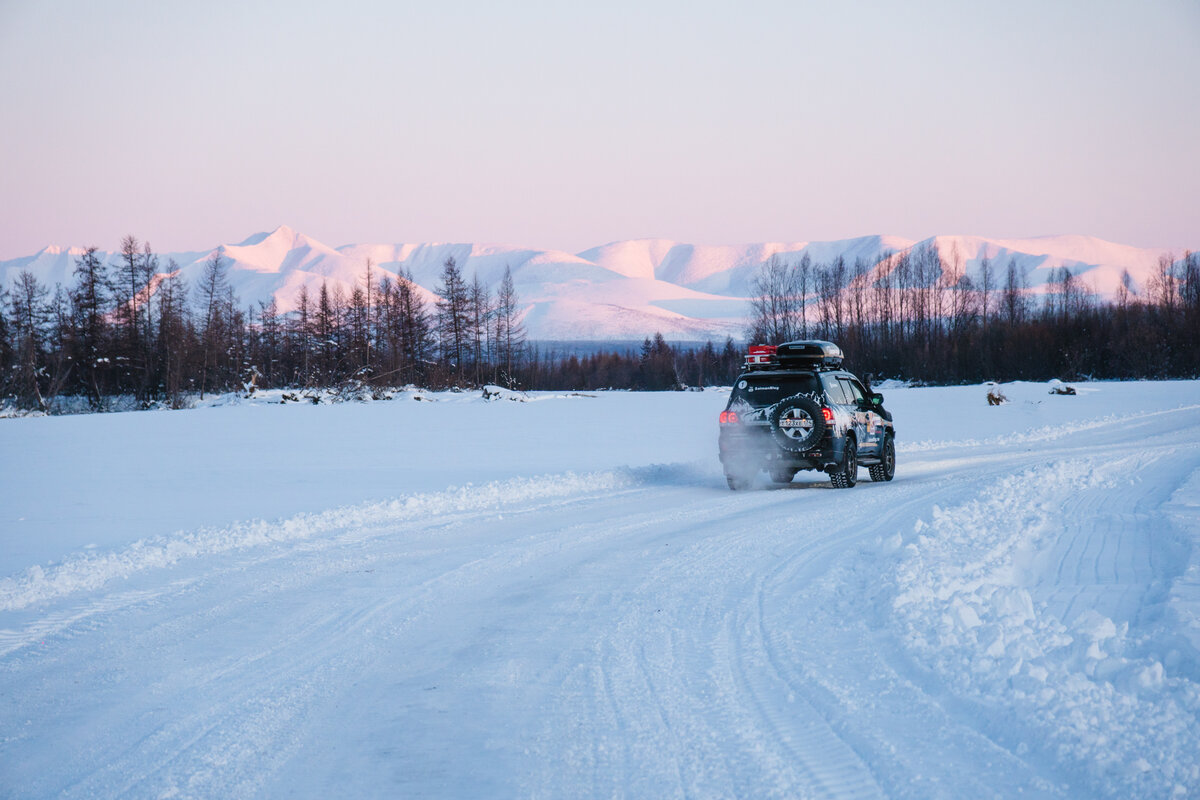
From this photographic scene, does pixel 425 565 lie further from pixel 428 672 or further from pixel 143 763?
pixel 143 763

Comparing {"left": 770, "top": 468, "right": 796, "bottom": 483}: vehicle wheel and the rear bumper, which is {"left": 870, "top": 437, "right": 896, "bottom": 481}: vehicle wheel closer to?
the rear bumper

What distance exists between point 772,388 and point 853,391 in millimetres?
2414

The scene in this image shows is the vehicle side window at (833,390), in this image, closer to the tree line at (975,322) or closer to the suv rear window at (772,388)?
the suv rear window at (772,388)

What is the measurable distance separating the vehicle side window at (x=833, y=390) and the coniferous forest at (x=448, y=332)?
36788 millimetres

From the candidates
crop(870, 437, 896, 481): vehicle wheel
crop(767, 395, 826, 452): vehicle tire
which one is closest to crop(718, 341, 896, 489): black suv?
crop(767, 395, 826, 452): vehicle tire

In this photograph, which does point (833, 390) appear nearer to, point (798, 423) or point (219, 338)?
point (798, 423)

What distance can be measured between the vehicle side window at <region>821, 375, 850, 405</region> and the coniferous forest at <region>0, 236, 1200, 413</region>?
36.8 m

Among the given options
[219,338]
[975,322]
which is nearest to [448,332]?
[219,338]

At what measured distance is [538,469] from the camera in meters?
18.2

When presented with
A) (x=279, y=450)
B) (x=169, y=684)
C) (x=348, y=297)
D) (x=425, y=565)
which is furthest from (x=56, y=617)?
(x=348, y=297)

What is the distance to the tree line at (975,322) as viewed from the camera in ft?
259

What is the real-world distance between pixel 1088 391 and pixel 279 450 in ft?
147

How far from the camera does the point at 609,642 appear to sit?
6.17m

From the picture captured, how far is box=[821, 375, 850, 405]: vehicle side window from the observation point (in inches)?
585
